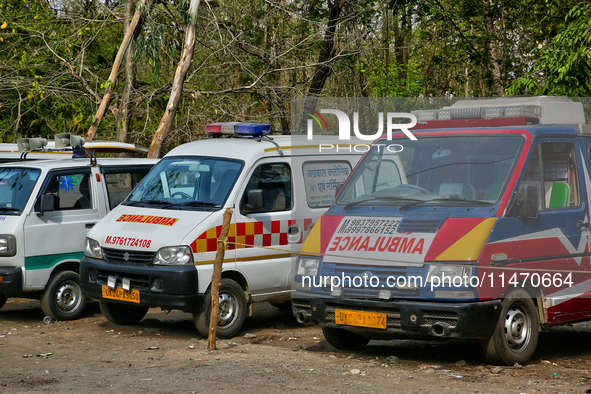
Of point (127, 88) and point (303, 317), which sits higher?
point (127, 88)

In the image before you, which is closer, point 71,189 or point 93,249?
point 93,249

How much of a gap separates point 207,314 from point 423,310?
262cm

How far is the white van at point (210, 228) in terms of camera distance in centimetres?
736

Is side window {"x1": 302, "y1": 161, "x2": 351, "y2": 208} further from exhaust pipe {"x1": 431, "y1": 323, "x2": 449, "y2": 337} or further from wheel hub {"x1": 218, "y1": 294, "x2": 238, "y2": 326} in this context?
exhaust pipe {"x1": 431, "y1": 323, "x2": 449, "y2": 337}

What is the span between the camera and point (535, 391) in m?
5.37

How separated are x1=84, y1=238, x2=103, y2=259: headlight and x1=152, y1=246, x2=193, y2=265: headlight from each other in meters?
0.92

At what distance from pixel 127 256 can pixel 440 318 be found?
348 cm

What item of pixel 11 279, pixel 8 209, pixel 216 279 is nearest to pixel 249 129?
pixel 216 279

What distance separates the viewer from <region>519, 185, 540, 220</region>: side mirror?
6012mm

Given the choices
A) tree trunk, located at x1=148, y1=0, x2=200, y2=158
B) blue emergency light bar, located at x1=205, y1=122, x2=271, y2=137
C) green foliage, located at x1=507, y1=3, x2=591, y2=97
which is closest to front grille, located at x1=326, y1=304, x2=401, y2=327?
blue emergency light bar, located at x1=205, y1=122, x2=271, y2=137

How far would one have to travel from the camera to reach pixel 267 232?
316 inches

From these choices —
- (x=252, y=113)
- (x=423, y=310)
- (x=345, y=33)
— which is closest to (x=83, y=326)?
(x=423, y=310)

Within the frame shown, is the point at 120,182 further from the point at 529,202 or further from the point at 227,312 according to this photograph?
the point at 529,202

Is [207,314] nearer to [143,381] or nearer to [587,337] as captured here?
[143,381]
